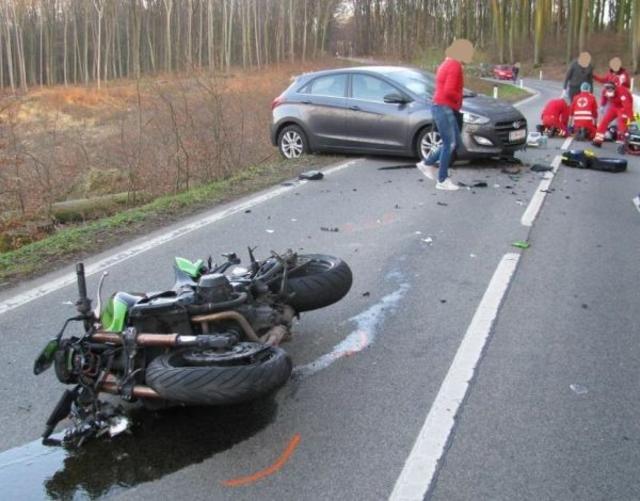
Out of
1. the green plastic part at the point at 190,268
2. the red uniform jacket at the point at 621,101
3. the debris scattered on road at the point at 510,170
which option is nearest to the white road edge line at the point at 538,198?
the debris scattered on road at the point at 510,170

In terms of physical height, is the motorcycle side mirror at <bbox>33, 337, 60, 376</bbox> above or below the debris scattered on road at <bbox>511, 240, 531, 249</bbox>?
above

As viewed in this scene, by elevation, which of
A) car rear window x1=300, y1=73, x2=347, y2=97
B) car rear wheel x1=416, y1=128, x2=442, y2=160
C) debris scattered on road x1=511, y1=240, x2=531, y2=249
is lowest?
debris scattered on road x1=511, y1=240, x2=531, y2=249

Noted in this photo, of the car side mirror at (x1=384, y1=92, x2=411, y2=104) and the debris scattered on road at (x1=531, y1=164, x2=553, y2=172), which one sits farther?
the car side mirror at (x1=384, y1=92, x2=411, y2=104)

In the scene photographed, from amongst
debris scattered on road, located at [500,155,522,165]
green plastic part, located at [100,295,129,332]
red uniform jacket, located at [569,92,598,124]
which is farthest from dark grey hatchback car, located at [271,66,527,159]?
green plastic part, located at [100,295,129,332]

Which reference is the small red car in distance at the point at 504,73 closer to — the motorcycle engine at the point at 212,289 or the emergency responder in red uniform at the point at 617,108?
the emergency responder in red uniform at the point at 617,108

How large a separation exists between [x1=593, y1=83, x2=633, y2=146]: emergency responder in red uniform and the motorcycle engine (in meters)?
12.3

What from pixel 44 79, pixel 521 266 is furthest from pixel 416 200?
pixel 44 79

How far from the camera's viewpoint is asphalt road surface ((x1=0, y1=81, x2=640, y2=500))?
3.03 metres

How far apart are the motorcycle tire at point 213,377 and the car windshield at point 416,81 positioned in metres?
8.79

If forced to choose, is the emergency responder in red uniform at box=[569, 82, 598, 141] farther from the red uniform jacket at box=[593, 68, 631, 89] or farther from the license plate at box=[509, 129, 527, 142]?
the license plate at box=[509, 129, 527, 142]

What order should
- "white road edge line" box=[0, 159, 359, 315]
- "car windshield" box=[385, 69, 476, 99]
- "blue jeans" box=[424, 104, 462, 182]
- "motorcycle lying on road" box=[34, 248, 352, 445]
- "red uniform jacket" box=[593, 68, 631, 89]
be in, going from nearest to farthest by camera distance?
"motorcycle lying on road" box=[34, 248, 352, 445], "white road edge line" box=[0, 159, 359, 315], "blue jeans" box=[424, 104, 462, 182], "car windshield" box=[385, 69, 476, 99], "red uniform jacket" box=[593, 68, 631, 89]

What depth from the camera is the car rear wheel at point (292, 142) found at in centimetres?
1253

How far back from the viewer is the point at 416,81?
11.6 metres

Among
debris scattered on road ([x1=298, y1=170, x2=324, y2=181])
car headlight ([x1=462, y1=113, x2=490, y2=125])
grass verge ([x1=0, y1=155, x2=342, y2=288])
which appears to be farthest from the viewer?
car headlight ([x1=462, y1=113, x2=490, y2=125])
